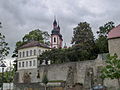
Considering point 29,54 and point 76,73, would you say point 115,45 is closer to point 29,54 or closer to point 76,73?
point 76,73

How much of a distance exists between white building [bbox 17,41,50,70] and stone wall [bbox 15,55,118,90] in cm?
488

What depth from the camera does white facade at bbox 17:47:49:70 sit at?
6081 cm

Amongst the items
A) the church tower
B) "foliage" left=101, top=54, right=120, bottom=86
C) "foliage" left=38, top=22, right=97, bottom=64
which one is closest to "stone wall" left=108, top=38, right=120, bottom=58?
"foliage" left=101, top=54, right=120, bottom=86

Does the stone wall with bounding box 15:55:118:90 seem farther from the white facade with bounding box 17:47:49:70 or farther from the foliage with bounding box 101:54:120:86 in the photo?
the foliage with bounding box 101:54:120:86

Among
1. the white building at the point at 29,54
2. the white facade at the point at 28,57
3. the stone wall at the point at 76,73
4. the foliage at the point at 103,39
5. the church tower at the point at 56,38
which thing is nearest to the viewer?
the stone wall at the point at 76,73

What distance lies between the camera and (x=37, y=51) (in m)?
61.1

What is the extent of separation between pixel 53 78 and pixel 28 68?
1237 cm

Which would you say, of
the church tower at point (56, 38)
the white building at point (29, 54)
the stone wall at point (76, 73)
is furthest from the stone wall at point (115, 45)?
the church tower at point (56, 38)

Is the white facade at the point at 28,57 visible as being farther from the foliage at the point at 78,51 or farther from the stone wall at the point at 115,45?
the stone wall at the point at 115,45

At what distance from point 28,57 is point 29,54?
31.1 inches

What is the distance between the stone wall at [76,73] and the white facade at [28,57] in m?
4.67

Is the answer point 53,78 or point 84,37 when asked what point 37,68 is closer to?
point 53,78

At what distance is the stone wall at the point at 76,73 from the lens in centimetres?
4109

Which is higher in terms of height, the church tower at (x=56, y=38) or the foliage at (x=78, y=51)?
the church tower at (x=56, y=38)
